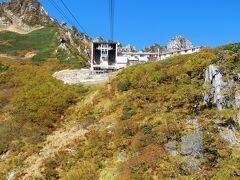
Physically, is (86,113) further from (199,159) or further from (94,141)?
(199,159)

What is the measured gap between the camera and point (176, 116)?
41.6 meters

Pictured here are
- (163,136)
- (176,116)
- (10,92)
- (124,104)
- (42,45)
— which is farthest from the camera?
(42,45)

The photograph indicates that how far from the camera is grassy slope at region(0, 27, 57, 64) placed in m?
97.2

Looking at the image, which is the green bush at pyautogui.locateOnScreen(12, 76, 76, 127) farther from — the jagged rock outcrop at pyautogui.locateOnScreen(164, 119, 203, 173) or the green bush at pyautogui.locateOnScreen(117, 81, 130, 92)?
the jagged rock outcrop at pyautogui.locateOnScreen(164, 119, 203, 173)

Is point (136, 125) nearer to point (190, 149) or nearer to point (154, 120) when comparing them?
point (154, 120)

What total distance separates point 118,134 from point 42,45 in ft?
217

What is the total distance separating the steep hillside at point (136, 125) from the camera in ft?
115

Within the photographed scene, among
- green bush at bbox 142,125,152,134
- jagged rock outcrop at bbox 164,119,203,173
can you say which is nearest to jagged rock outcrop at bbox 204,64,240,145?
jagged rock outcrop at bbox 164,119,203,173

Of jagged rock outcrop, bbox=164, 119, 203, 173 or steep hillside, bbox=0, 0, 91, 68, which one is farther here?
steep hillside, bbox=0, 0, 91, 68

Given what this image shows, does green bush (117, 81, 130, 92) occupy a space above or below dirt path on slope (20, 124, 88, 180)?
above

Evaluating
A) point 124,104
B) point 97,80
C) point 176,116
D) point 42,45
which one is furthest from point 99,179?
point 42,45

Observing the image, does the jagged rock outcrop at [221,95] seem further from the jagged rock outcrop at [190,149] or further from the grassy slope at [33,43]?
the grassy slope at [33,43]

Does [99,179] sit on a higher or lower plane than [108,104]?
lower

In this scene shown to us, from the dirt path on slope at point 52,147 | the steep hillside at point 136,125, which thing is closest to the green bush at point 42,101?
the steep hillside at point 136,125
